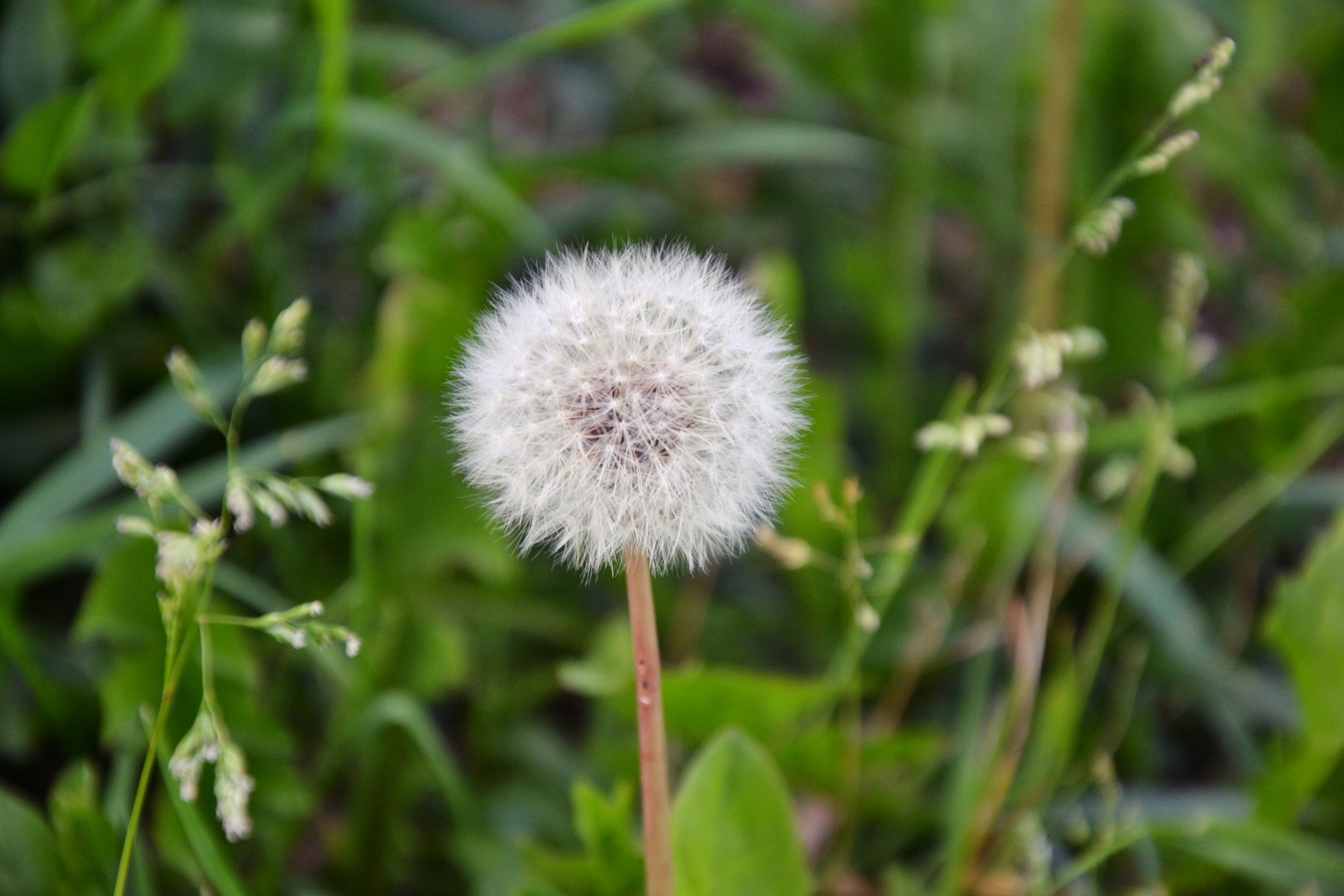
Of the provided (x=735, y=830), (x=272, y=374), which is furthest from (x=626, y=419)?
(x=735, y=830)

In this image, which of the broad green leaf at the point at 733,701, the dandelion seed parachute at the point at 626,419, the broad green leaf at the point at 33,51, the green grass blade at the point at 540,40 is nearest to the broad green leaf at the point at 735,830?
the broad green leaf at the point at 733,701

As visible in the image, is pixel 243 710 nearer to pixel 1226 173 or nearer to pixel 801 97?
pixel 801 97

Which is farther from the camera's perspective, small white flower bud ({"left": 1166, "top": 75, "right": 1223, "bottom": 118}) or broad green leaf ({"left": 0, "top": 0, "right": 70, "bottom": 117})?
broad green leaf ({"left": 0, "top": 0, "right": 70, "bottom": 117})

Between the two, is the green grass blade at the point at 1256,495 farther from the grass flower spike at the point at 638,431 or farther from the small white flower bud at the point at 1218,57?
the grass flower spike at the point at 638,431

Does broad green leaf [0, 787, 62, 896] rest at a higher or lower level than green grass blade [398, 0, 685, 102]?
lower

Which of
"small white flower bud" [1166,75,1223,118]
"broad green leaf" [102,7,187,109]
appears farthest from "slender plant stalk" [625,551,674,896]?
"broad green leaf" [102,7,187,109]

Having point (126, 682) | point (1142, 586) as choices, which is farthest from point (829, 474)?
point (126, 682)

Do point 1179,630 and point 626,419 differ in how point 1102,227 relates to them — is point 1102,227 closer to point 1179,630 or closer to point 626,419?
point 626,419

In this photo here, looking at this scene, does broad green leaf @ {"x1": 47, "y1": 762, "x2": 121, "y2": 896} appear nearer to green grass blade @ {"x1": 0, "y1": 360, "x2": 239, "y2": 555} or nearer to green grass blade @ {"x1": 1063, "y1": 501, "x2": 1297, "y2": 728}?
green grass blade @ {"x1": 0, "y1": 360, "x2": 239, "y2": 555}
